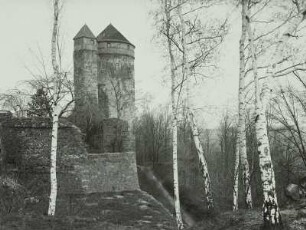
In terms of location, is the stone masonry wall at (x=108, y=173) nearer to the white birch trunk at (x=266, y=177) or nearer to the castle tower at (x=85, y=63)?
the white birch trunk at (x=266, y=177)

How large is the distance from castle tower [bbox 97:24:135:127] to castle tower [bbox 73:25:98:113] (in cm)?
198

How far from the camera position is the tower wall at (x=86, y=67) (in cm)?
4534

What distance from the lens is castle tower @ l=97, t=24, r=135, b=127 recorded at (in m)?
A: 48.0

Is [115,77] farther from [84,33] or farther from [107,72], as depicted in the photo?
[84,33]

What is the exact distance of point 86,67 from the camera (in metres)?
46.4

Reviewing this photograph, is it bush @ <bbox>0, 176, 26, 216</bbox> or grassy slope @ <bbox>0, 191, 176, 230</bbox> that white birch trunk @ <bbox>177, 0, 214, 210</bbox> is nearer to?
grassy slope @ <bbox>0, 191, 176, 230</bbox>

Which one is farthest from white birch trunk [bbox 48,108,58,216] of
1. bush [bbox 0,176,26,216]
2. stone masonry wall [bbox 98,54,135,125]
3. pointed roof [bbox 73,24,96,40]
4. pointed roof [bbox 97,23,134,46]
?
pointed roof [bbox 97,23,134,46]

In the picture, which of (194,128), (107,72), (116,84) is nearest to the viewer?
(194,128)

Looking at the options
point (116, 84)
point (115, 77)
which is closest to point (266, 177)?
point (116, 84)

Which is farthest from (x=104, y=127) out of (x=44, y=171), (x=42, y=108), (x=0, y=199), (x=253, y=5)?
(x=253, y=5)

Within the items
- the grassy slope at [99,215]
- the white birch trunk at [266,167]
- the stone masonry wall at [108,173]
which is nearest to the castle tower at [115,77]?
the stone masonry wall at [108,173]

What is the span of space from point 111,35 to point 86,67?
701cm

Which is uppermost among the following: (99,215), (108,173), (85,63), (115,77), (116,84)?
(85,63)

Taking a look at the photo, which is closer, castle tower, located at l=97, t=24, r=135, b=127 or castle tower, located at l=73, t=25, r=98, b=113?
castle tower, located at l=73, t=25, r=98, b=113
